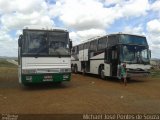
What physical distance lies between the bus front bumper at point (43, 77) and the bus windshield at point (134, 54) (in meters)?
5.44

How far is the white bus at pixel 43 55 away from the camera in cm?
1595

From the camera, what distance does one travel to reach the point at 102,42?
23922 millimetres

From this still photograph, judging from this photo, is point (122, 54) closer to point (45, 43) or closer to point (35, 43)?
point (45, 43)

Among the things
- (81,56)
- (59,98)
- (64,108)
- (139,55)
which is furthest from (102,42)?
(64,108)

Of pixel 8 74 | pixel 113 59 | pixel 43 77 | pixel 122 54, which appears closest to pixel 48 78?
pixel 43 77

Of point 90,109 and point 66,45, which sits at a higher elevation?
point 66,45

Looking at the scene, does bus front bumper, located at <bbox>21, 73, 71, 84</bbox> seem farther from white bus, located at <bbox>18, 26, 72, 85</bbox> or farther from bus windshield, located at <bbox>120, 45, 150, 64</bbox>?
bus windshield, located at <bbox>120, 45, 150, 64</bbox>

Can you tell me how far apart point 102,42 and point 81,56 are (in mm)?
5834

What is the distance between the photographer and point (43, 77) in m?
16.3

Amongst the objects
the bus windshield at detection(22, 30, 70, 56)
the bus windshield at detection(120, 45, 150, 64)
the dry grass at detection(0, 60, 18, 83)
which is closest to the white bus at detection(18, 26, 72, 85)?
the bus windshield at detection(22, 30, 70, 56)

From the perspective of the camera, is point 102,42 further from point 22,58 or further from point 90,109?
point 90,109

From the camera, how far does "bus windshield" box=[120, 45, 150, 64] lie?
67.7 ft

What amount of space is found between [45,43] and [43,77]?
73.2 inches

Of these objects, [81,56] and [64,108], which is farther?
[81,56]
